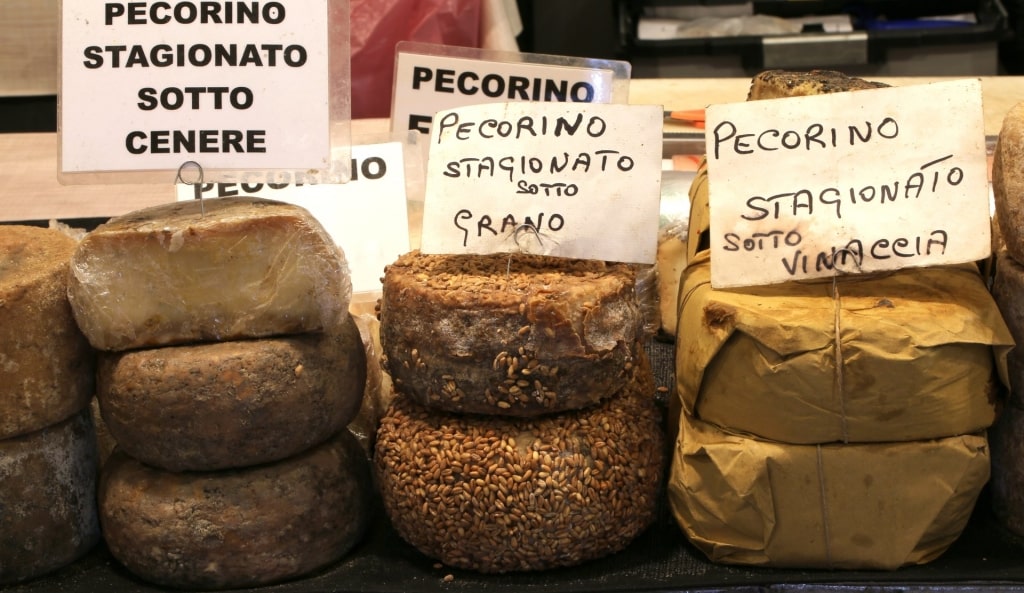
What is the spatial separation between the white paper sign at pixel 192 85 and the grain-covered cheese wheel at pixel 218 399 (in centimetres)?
23

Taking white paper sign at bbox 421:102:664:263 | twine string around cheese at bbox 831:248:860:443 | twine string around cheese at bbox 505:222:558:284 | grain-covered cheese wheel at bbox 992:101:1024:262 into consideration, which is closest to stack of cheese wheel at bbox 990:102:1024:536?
grain-covered cheese wheel at bbox 992:101:1024:262

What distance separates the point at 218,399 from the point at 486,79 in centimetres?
76

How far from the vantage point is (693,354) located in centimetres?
121

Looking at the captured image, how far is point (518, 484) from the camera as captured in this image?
1.17 meters

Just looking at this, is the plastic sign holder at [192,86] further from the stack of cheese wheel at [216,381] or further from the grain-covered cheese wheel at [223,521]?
the grain-covered cheese wheel at [223,521]

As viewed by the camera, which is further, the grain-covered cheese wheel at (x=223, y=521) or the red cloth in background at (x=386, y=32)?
the red cloth in background at (x=386, y=32)

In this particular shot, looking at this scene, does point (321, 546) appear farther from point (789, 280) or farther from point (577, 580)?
point (789, 280)

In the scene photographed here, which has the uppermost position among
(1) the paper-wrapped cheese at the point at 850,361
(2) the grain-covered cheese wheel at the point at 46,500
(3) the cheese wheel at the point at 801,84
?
(3) the cheese wheel at the point at 801,84

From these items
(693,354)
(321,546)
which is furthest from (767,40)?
(321,546)

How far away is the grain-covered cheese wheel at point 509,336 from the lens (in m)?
1.14

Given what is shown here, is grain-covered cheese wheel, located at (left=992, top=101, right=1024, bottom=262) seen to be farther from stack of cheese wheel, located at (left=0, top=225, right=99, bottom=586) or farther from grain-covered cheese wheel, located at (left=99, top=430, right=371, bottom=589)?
stack of cheese wheel, located at (left=0, top=225, right=99, bottom=586)

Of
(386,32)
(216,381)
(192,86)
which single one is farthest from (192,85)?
(386,32)

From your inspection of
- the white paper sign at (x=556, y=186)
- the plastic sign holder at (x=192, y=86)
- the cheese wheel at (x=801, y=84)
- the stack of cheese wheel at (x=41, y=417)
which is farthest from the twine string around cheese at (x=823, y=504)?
the stack of cheese wheel at (x=41, y=417)

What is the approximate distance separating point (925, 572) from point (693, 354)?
0.35 meters
